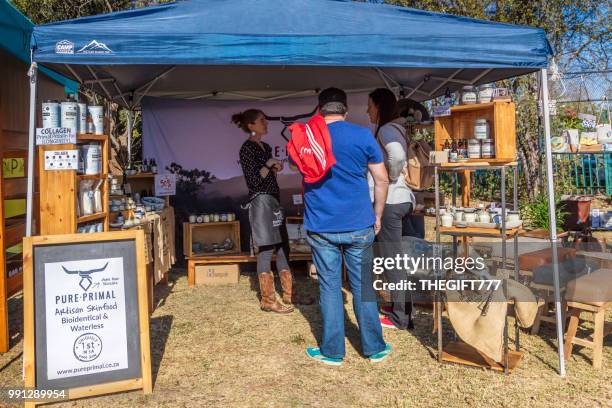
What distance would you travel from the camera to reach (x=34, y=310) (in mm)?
2592

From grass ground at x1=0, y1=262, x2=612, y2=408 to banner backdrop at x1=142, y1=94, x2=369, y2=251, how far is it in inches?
86.4

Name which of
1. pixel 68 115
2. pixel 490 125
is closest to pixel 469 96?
pixel 490 125

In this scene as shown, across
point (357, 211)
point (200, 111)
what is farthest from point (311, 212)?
point (200, 111)

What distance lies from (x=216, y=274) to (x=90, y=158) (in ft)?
8.00

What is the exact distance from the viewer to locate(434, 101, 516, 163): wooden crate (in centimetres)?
339

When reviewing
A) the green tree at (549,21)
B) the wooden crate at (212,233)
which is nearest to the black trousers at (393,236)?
the wooden crate at (212,233)

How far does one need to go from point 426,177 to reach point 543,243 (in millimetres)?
1637

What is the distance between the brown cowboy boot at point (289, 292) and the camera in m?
4.30

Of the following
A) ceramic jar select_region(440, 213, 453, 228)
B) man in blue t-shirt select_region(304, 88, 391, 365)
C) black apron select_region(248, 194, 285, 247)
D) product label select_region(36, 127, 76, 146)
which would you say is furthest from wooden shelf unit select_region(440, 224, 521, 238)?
product label select_region(36, 127, 76, 146)

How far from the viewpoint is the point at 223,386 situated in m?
2.85

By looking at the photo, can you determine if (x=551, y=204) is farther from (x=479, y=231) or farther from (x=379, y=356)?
(x=379, y=356)

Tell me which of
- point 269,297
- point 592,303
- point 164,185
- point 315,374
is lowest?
point 315,374

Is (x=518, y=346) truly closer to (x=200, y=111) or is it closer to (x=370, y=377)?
(x=370, y=377)

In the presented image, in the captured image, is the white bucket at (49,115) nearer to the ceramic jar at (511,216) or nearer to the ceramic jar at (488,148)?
the ceramic jar at (488,148)
